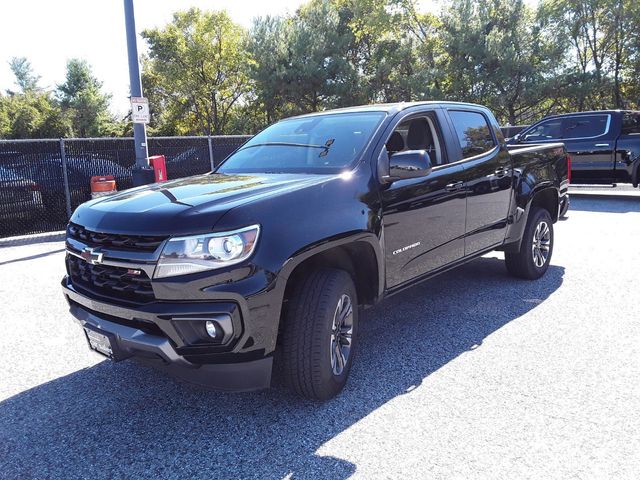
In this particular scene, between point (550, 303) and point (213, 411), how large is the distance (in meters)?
3.24

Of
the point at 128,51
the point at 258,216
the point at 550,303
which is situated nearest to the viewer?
the point at 258,216

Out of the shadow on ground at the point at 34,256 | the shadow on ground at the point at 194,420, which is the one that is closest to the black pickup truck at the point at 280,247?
the shadow on ground at the point at 194,420

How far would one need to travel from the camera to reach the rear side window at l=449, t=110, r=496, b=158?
4.42m

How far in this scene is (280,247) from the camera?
264cm

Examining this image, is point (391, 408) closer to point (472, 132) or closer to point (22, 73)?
point (472, 132)

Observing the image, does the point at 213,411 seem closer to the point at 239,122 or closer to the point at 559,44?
the point at 559,44

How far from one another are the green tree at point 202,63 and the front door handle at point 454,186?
109ft

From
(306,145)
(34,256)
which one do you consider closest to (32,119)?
(34,256)

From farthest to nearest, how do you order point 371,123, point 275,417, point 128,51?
point 128,51
point 371,123
point 275,417

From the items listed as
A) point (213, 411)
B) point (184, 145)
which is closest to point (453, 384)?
point (213, 411)

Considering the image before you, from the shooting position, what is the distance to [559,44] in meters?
29.8

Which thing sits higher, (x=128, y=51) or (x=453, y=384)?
(x=128, y=51)

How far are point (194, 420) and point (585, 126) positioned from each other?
11701 mm

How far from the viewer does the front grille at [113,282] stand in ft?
8.59
